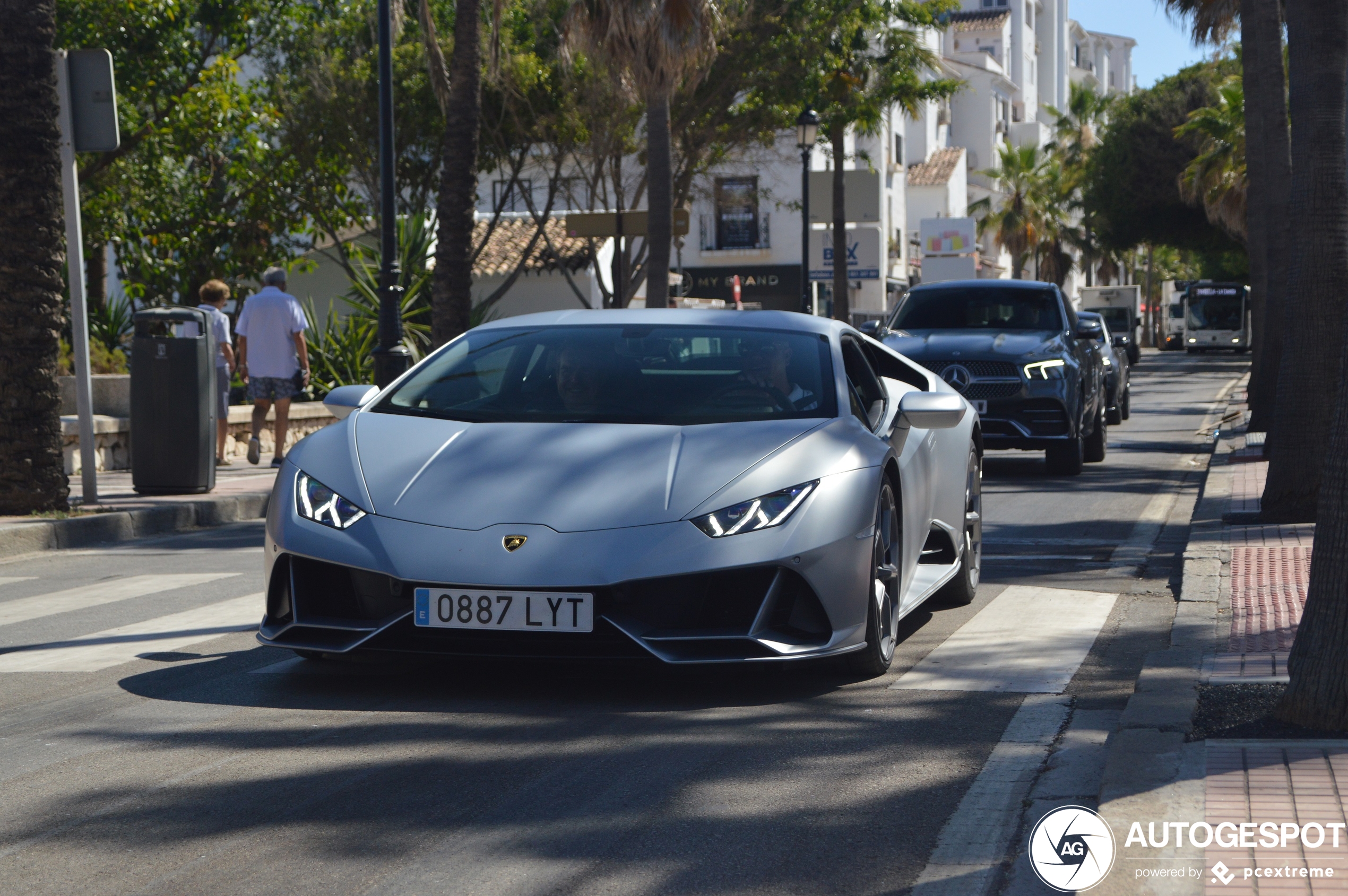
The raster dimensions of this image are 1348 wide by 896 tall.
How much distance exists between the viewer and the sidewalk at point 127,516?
10211 millimetres

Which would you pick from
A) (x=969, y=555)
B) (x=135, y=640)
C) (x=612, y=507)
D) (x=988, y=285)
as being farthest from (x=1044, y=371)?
(x=612, y=507)

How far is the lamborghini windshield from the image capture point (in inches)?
238

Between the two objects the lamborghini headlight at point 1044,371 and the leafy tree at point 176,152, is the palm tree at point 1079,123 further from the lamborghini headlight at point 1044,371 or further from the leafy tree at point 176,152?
the lamborghini headlight at point 1044,371

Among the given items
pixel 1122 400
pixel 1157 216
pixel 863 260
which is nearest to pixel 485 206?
pixel 863 260

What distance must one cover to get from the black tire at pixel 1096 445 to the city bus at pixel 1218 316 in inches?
2189

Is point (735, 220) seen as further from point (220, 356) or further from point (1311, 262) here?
point (1311, 262)

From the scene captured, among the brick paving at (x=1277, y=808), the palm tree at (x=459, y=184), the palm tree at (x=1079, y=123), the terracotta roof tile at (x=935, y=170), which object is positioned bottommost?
the brick paving at (x=1277, y=808)

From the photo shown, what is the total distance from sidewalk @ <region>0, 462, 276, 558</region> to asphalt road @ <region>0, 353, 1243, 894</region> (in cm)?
290

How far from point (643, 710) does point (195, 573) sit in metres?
4.59

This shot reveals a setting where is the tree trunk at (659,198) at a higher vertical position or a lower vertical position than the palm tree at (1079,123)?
lower

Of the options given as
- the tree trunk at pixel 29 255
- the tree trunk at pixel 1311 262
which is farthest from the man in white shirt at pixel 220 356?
the tree trunk at pixel 1311 262

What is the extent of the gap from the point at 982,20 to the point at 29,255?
94.8m

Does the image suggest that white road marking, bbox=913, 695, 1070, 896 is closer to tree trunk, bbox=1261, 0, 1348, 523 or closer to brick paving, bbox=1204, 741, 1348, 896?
brick paving, bbox=1204, 741, 1348, 896

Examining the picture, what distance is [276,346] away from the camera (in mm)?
15703
